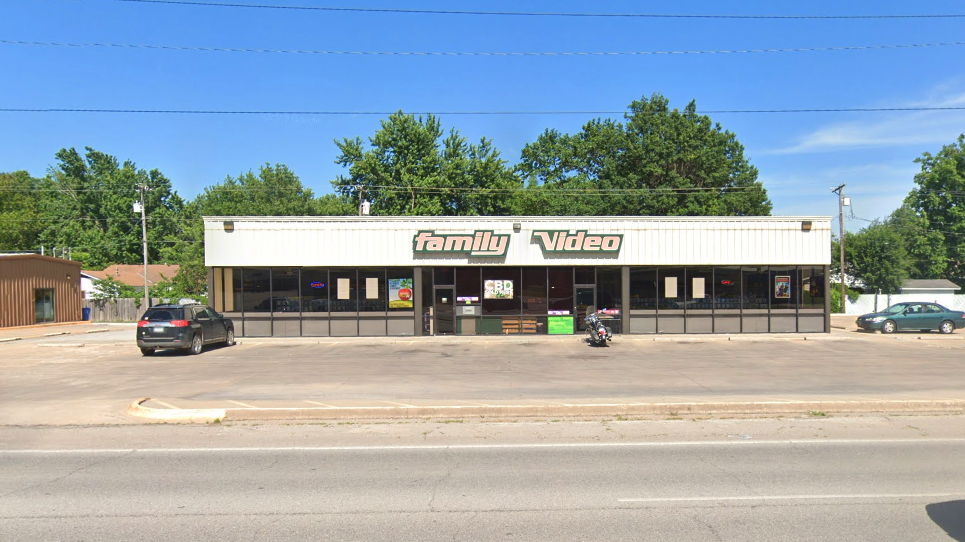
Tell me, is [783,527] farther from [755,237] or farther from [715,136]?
[715,136]

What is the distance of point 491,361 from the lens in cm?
1891

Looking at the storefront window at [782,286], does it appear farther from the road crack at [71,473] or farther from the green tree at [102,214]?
the green tree at [102,214]

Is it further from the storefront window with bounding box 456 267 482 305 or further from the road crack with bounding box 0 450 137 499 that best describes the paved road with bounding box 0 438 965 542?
the storefront window with bounding box 456 267 482 305

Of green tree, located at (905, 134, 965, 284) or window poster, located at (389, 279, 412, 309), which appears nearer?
window poster, located at (389, 279, 412, 309)

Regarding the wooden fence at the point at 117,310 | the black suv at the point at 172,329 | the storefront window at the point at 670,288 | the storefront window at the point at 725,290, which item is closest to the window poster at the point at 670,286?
the storefront window at the point at 670,288

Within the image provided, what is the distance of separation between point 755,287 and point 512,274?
10.9 meters

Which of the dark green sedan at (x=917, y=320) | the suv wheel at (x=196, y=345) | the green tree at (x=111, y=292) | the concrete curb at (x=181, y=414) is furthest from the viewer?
the green tree at (x=111, y=292)

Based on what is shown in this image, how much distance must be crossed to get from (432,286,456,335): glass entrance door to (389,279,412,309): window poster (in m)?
1.17

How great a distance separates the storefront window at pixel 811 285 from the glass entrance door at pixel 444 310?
1568 cm

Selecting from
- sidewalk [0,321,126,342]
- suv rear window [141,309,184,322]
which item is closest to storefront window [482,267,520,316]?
suv rear window [141,309,184,322]

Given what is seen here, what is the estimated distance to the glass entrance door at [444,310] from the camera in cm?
2752

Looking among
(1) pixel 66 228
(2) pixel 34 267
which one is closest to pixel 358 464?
(2) pixel 34 267

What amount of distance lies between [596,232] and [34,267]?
3288cm

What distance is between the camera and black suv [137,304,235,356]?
20.7 metres
